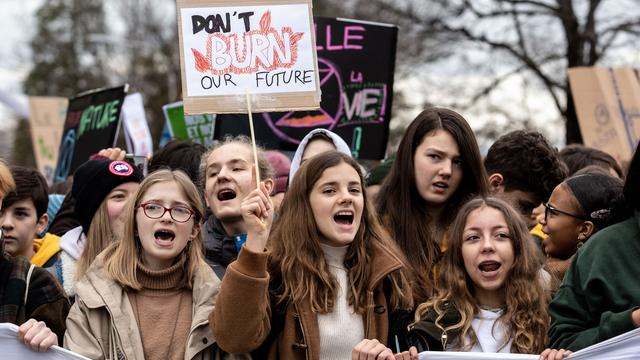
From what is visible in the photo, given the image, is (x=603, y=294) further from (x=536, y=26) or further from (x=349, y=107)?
(x=536, y=26)

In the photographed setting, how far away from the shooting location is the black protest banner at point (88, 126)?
7.71m

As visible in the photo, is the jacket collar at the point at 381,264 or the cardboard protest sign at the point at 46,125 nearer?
the jacket collar at the point at 381,264

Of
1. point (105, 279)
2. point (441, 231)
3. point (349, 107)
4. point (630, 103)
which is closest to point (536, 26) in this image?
point (630, 103)

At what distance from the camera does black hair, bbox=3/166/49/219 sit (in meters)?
5.44

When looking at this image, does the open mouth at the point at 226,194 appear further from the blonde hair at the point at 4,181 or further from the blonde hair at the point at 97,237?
the blonde hair at the point at 4,181

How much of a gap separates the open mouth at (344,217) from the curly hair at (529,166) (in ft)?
5.11

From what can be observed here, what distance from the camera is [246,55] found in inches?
186

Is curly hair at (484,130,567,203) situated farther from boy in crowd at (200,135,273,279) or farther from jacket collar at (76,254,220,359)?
jacket collar at (76,254,220,359)

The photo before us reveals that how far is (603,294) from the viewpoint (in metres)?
3.78

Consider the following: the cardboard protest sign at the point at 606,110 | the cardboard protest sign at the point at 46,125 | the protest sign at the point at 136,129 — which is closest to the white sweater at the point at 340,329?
the protest sign at the point at 136,129

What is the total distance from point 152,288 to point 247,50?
1149 millimetres

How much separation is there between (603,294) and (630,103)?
5.50 meters

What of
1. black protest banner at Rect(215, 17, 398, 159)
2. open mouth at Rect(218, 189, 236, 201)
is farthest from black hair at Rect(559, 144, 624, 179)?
open mouth at Rect(218, 189, 236, 201)

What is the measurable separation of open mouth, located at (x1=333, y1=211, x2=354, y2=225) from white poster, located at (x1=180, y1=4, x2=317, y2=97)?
1.99 feet
